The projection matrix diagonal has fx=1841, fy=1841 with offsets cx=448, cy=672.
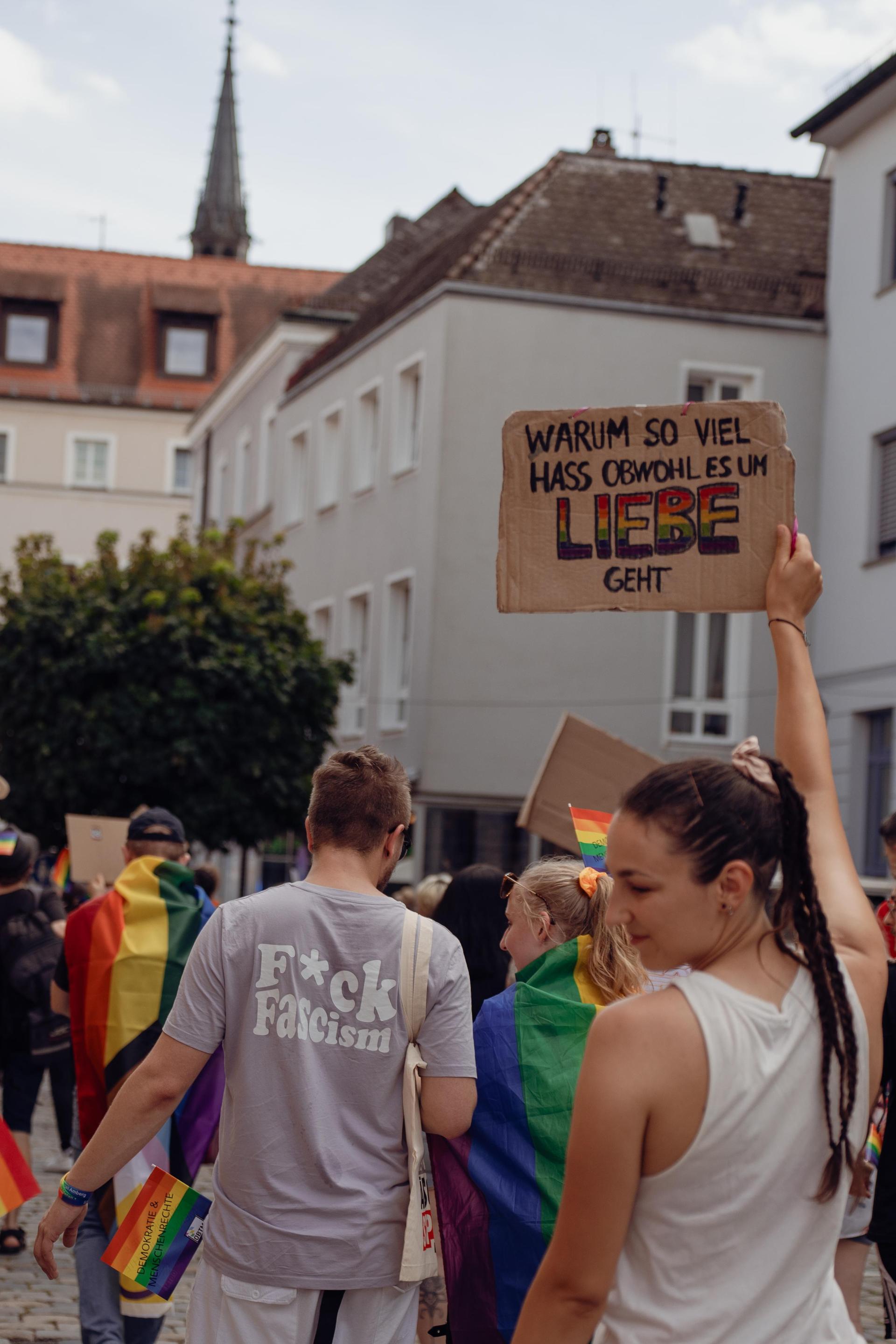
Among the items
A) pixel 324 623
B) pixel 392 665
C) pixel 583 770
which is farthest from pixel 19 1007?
pixel 324 623

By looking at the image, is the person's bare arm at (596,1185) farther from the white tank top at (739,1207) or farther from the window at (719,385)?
the window at (719,385)

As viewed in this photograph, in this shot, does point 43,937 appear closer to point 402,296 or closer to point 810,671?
point 810,671

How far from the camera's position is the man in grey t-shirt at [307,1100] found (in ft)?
12.4

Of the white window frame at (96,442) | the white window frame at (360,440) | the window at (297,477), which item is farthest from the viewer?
the white window frame at (96,442)

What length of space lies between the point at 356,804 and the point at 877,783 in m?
19.2

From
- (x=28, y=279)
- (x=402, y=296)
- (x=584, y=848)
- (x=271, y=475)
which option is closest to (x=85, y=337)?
(x=28, y=279)

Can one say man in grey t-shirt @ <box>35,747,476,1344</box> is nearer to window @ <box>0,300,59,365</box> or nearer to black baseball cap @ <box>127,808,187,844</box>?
black baseball cap @ <box>127,808,187,844</box>

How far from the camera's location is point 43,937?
8.95m

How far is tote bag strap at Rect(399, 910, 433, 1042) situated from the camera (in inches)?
153

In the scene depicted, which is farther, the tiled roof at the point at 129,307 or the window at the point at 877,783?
the tiled roof at the point at 129,307

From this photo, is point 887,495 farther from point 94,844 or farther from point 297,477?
point 94,844

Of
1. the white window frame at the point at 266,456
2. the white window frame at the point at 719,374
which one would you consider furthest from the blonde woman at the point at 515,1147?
the white window frame at the point at 266,456

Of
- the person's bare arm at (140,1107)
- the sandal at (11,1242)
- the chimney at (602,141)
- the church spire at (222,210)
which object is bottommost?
the sandal at (11,1242)

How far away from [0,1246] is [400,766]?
5.49 metres
